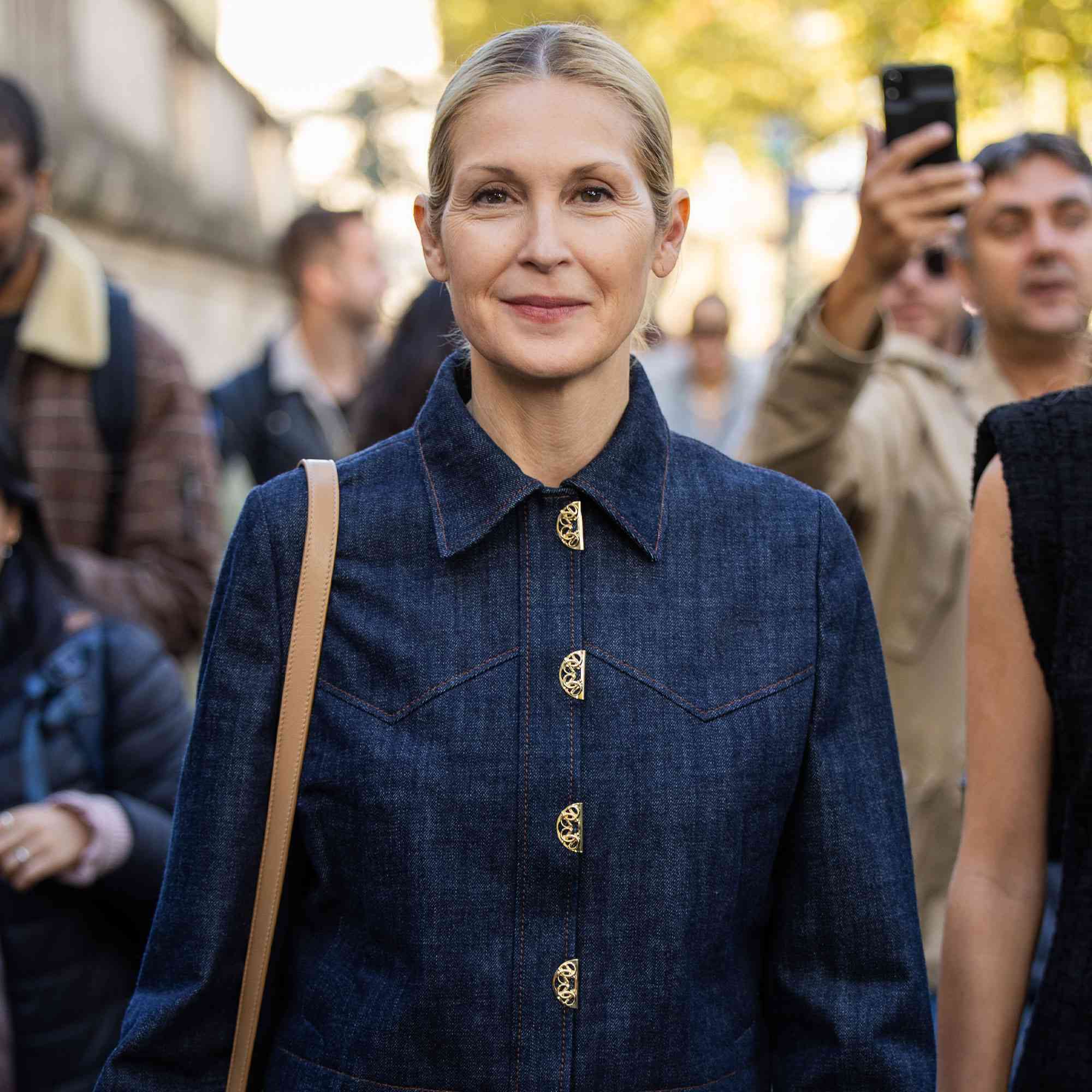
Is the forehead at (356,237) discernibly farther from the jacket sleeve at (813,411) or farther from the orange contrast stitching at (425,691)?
the orange contrast stitching at (425,691)

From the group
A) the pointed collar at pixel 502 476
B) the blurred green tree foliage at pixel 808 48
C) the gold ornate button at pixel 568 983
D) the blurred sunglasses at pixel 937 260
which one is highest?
the blurred green tree foliage at pixel 808 48

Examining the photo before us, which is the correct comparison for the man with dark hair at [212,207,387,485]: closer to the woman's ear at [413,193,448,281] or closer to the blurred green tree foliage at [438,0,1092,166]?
the woman's ear at [413,193,448,281]

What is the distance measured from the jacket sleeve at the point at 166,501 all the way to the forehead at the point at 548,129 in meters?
2.53

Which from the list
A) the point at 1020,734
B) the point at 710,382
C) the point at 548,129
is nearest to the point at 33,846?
the point at 548,129

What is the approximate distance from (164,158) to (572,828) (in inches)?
390

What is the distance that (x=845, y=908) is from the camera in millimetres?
2154

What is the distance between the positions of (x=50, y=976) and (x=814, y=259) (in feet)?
91.7

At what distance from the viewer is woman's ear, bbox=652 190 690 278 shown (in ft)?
7.63

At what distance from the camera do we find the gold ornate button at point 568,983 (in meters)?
2.05

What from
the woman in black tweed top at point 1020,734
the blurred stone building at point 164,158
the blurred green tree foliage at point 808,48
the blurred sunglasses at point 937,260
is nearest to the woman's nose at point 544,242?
the woman in black tweed top at point 1020,734

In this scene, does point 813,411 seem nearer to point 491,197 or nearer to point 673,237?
point 673,237

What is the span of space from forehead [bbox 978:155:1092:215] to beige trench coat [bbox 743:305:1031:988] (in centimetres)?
46

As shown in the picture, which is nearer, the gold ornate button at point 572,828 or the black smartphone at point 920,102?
the gold ornate button at point 572,828

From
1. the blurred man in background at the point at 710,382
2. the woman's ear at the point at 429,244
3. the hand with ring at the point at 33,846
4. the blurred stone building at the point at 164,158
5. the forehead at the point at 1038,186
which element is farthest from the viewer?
the blurred man in background at the point at 710,382
